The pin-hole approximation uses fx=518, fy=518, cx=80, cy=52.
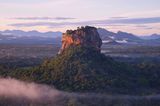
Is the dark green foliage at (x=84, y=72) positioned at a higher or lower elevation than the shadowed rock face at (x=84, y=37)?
lower

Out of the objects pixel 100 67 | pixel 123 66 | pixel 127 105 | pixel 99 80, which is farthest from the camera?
pixel 123 66

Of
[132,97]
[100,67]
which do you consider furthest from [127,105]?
[100,67]

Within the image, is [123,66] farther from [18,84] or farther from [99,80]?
[18,84]

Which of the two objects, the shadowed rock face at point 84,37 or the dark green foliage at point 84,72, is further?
the shadowed rock face at point 84,37

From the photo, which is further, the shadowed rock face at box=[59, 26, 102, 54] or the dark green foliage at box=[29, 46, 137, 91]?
the shadowed rock face at box=[59, 26, 102, 54]

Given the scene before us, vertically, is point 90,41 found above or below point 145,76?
above

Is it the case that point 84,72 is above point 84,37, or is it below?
below

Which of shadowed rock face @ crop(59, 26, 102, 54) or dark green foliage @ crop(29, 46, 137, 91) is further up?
shadowed rock face @ crop(59, 26, 102, 54)

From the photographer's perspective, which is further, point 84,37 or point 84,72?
point 84,37
